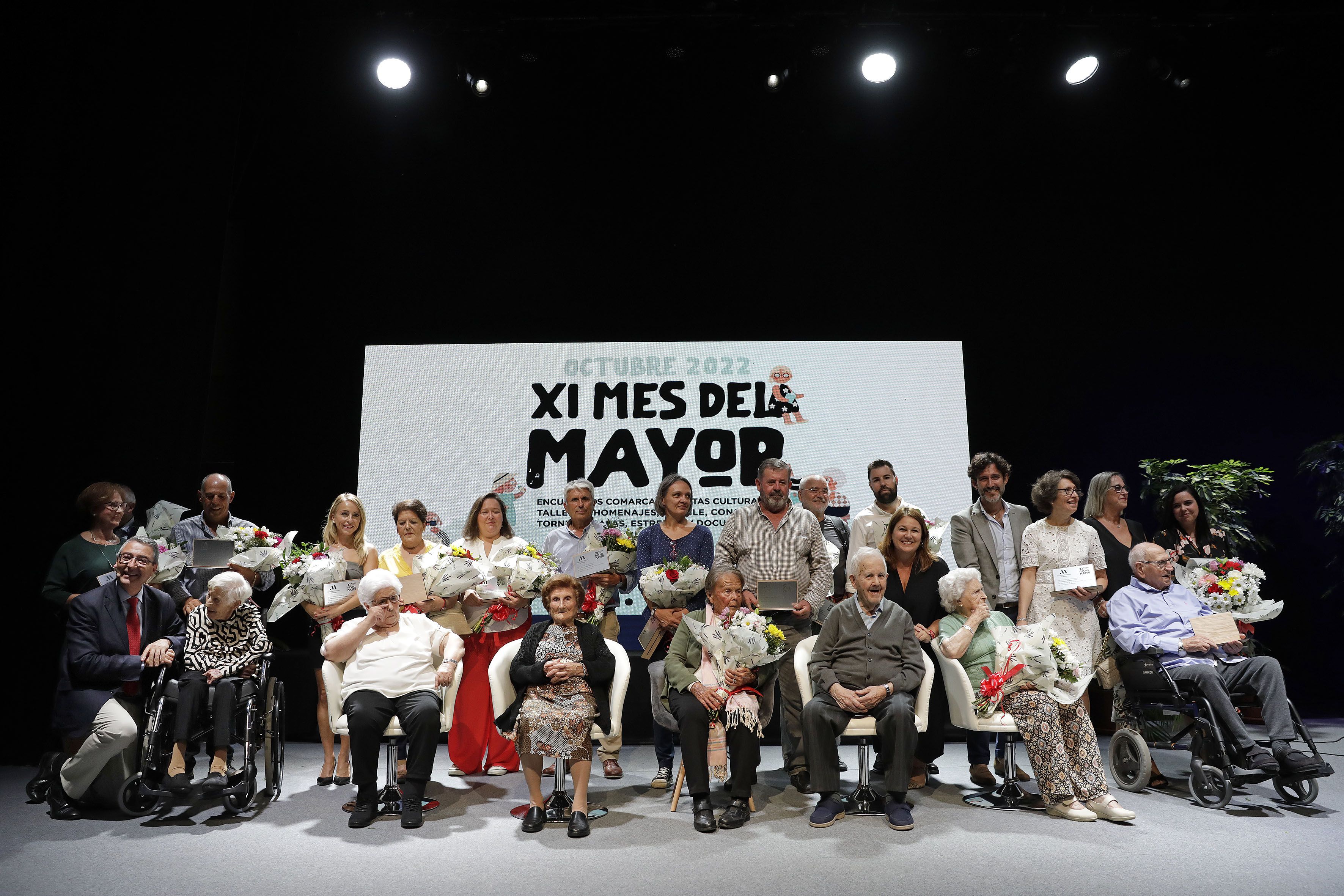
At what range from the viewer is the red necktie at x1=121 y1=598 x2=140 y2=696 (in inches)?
159

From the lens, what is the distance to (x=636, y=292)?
679 cm

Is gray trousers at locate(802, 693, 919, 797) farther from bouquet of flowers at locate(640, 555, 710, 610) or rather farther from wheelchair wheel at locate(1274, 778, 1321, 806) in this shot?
wheelchair wheel at locate(1274, 778, 1321, 806)

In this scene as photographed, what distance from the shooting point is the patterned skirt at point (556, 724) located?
3.75 meters

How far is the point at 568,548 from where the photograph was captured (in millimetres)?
4961

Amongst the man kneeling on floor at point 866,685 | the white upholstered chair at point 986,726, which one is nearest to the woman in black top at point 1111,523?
the white upholstered chair at point 986,726

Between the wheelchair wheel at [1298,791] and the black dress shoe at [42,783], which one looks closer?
the wheelchair wheel at [1298,791]

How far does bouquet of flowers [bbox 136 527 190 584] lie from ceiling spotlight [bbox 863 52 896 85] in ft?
17.8

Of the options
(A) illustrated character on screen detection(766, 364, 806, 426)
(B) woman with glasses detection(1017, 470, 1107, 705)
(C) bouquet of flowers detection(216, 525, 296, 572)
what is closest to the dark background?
(A) illustrated character on screen detection(766, 364, 806, 426)

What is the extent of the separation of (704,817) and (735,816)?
14cm

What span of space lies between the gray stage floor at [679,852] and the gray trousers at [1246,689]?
34cm

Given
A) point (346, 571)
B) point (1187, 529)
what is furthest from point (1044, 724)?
point (346, 571)

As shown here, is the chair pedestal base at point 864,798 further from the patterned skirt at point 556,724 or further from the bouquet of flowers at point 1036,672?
the patterned skirt at point 556,724

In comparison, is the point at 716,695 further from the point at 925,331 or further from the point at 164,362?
the point at 164,362

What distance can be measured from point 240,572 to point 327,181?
11.8 feet
